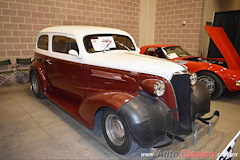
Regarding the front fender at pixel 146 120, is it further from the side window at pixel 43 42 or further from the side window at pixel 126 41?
the side window at pixel 43 42

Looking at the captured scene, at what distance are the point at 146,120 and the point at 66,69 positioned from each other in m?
1.91

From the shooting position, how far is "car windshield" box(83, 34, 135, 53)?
2.96 meters

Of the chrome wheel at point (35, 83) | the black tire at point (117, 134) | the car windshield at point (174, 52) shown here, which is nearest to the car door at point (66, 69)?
the chrome wheel at point (35, 83)

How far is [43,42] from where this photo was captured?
3959 millimetres

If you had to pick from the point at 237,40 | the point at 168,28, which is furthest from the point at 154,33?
the point at 237,40

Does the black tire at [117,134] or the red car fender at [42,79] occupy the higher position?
the red car fender at [42,79]

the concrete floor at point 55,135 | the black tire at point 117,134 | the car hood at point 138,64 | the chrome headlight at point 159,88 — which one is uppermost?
the car hood at point 138,64

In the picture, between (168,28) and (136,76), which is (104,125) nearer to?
(136,76)

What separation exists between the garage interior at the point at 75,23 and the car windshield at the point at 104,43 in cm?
135

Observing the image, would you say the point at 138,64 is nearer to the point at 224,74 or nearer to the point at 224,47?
the point at 224,74

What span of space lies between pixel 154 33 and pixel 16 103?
21.4ft

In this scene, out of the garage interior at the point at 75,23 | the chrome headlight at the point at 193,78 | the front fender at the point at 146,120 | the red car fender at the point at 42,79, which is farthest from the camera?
the red car fender at the point at 42,79

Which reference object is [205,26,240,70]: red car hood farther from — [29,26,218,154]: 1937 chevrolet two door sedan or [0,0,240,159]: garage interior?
[29,26,218,154]: 1937 chevrolet two door sedan

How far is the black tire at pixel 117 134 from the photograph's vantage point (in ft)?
6.91
